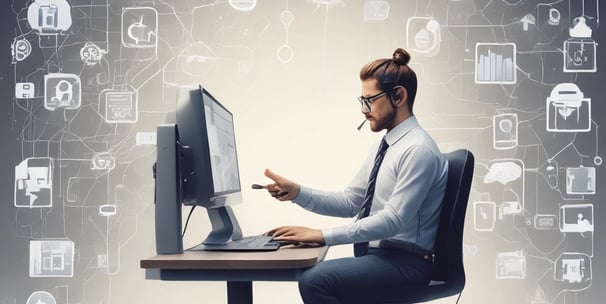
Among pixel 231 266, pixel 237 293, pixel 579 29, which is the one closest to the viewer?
pixel 231 266

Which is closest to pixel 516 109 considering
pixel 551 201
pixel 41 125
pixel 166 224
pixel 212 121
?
pixel 551 201

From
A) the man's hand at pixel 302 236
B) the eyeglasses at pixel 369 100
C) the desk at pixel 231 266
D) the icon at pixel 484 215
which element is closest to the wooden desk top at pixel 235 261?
the desk at pixel 231 266

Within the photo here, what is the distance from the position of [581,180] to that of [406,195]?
1.81m

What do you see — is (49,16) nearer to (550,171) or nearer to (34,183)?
(34,183)

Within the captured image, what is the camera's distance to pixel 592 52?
3266mm

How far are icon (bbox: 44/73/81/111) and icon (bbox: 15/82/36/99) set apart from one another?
7 cm

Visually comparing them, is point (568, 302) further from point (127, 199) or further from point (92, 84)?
point (92, 84)

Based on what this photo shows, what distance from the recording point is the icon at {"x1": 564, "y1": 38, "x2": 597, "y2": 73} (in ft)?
10.7

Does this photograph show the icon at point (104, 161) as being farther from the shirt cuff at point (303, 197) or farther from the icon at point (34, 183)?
the shirt cuff at point (303, 197)

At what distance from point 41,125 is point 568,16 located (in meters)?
2.82

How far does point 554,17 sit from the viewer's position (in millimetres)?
3252

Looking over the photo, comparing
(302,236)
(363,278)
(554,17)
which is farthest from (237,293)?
(554,17)

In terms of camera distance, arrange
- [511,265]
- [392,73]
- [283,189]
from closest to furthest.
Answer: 1. [392,73]
2. [283,189]
3. [511,265]

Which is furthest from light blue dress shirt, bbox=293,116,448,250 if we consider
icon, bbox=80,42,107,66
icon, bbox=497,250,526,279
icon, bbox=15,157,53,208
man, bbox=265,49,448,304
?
icon, bbox=15,157,53,208
